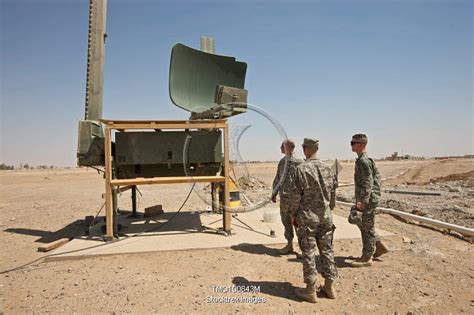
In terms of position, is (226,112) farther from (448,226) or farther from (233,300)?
(448,226)

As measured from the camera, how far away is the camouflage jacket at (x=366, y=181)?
475 cm

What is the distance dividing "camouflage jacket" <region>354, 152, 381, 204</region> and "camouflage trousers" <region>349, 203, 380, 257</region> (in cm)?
17

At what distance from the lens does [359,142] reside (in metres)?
4.85

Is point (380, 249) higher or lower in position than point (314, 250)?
lower

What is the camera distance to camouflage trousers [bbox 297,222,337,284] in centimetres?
380

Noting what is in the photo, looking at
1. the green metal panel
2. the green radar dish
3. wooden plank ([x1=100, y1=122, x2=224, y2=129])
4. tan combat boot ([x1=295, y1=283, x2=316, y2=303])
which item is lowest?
tan combat boot ([x1=295, y1=283, x2=316, y2=303])

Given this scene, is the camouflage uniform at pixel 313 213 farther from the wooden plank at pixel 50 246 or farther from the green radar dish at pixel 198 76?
the wooden plank at pixel 50 246

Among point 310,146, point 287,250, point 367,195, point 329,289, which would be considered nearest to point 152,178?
point 287,250

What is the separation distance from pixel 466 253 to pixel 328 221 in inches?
144

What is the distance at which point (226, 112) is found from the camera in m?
6.62

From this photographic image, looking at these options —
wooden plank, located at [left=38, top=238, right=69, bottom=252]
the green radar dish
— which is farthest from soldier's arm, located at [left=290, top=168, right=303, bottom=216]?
wooden plank, located at [left=38, top=238, right=69, bottom=252]

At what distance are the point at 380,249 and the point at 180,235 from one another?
404 cm

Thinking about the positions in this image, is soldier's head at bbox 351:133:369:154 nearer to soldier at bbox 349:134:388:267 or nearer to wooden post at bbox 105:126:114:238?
soldier at bbox 349:134:388:267

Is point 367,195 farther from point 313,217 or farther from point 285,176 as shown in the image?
point 285,176
